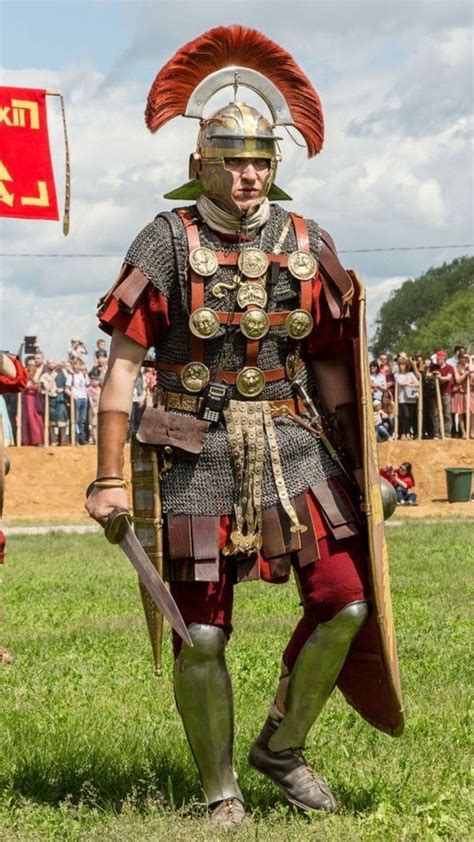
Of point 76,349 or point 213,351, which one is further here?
point 76,349

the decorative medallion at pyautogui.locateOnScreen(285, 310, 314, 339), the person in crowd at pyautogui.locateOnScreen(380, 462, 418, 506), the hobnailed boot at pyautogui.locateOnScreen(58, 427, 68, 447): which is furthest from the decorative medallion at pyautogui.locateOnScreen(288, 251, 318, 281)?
the hobnailed boot at pyautogui.locateOnScreen(58, 427, 68, 447)

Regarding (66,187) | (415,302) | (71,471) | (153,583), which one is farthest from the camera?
(415,302)

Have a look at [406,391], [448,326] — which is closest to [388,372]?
[406,391]

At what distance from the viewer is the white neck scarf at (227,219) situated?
5.36 meters

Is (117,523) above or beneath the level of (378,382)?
beneath

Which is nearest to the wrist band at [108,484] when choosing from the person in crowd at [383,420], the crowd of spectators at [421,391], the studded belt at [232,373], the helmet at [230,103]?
the studded belt at [232,373]

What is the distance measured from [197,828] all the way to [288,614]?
18.6ft

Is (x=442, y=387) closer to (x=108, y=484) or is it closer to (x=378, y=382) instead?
(x=378, y=382)

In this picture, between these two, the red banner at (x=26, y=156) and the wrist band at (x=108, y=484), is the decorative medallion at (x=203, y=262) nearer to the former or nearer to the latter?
the wrist band at (x=108, y=484)

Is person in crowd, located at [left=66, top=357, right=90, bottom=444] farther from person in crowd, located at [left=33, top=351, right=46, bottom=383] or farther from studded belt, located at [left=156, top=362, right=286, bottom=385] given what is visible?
studded belt, located at [left=156, top=362, right=286, bottom=385]

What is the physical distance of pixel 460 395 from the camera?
31000 mm

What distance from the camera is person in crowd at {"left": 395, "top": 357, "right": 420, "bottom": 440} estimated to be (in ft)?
96.5

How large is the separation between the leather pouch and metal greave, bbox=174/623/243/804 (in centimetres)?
58

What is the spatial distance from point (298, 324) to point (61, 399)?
77.9 feet
